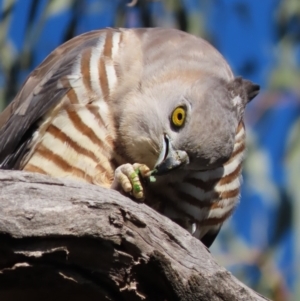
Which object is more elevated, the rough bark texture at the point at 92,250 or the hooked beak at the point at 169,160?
the hooked beak at the point at 169,160

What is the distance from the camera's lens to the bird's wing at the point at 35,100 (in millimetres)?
4473

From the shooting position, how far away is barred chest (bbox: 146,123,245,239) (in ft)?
14.4

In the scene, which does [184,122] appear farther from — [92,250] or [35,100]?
[92,250]

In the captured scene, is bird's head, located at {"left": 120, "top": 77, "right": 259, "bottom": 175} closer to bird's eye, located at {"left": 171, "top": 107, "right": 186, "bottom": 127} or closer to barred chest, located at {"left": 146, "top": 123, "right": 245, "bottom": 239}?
bird's eye, located at {"left": 171, "top": 107, "right": 186, "bottom": 127}

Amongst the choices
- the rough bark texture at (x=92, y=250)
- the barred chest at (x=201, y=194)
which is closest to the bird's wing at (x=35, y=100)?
the barred chest at (x=201, y=194)

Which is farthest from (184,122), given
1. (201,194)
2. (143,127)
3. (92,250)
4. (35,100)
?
(92,250)

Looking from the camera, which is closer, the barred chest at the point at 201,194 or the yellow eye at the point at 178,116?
the yellow eye at the point at 178,116

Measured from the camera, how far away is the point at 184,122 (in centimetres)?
414

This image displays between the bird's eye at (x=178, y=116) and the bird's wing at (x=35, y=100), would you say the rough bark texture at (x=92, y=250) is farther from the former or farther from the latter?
the bird's wing at (x=35, y=100)

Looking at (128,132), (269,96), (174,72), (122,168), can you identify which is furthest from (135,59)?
(269,96)

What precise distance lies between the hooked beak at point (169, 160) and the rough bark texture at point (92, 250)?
775mm

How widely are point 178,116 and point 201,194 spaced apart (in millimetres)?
497

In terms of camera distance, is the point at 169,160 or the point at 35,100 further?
the point at 35,100

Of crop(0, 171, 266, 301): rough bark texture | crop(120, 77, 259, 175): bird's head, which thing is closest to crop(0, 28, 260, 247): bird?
crop(120, 77, 259, 175): bird's head
